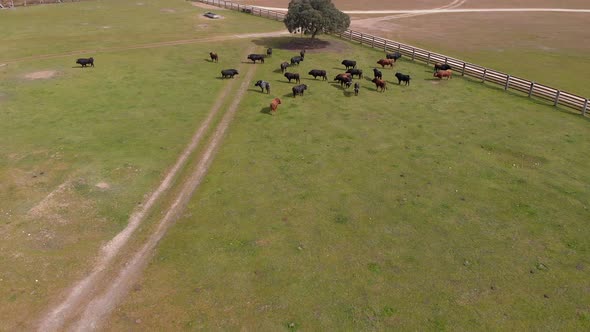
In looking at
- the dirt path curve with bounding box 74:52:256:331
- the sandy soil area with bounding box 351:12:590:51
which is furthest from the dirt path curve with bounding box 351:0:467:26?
the dirt path curve with bounding box 74:52:256:331

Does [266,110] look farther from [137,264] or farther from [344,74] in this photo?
[137,264]

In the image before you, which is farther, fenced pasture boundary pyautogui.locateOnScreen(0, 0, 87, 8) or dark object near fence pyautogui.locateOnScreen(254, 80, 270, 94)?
fenced pasture boundary pyautogui.locateOnScreen(0, 0, 87, 8)

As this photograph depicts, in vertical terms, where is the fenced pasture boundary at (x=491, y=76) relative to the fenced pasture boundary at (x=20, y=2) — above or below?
below

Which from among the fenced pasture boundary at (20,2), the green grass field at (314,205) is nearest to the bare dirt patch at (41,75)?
the green grass field at (314,205)

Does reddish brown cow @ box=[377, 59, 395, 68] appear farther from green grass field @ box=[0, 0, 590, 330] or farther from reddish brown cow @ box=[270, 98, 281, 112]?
reddish brown cow @ box=[270, 98, 281, 112]

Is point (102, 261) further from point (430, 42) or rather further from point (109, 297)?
point (430, 42)

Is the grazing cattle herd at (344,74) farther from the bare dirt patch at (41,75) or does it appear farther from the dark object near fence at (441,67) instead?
the bare dirt patch at (41,75)
